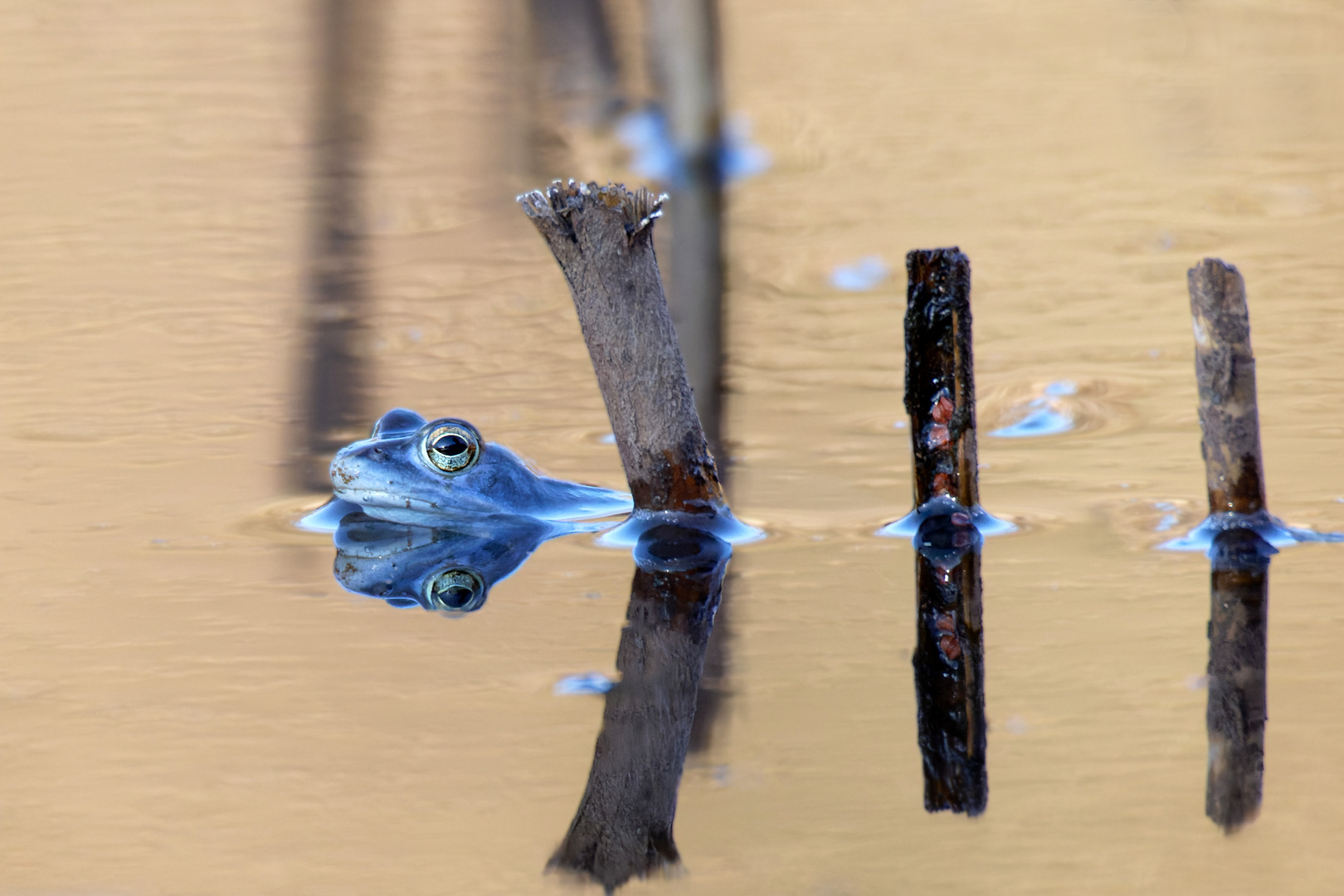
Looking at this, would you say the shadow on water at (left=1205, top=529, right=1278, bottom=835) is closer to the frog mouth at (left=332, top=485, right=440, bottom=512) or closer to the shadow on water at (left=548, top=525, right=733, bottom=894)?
the shadow on water at (left=548, top=525, right=733, bottom=894)

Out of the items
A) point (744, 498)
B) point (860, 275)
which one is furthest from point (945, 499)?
point (860, 275)

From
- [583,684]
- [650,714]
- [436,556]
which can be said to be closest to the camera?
[650,714]

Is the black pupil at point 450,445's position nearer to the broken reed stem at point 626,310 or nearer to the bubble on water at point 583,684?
the broken reed stem at point 626,310

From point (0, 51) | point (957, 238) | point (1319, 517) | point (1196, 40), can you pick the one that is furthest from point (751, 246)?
point (0, 51)

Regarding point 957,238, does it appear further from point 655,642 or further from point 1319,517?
point 655,642

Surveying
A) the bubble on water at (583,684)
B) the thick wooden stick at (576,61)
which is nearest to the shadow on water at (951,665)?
the bubble on water at (583,684)

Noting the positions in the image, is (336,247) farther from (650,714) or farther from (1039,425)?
(650,714)

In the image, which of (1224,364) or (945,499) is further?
(945,499)
